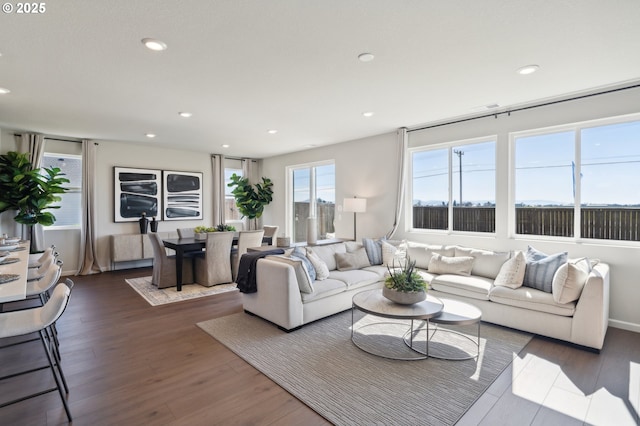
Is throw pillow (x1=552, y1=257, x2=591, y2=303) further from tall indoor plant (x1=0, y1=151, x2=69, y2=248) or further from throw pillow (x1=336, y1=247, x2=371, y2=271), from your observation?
tall indoor plant (x1=0, y1=151, x2=69, y2=248)

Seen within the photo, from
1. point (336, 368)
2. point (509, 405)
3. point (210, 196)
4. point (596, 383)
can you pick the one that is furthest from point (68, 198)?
point (596, 383)

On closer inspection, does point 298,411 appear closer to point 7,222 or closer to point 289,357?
point 289,357

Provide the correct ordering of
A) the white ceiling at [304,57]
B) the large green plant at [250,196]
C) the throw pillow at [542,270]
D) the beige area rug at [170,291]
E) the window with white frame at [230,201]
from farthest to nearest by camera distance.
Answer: the window with white frame at [230,201]
the large green plant at [250,196]
the beige area rug at [170,291]
the throw pillow at [542,270]
the white ceiling at [304,57]

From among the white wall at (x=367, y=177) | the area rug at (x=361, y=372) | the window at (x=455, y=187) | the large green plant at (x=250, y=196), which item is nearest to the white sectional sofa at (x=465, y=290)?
the area rug at (x=361, y=372)

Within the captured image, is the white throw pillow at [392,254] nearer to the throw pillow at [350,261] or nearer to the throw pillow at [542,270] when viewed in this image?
the throw pillow at [350,261]

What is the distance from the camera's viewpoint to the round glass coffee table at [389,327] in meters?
2.85

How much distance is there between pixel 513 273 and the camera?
3643 mm

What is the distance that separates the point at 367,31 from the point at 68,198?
267 inches

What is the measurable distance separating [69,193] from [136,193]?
116 centimetres

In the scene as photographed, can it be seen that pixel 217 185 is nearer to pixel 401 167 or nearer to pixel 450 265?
pixel 401 167

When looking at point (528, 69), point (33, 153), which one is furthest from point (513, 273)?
point (33, 153)

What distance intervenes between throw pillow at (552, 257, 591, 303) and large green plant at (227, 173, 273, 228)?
655cm

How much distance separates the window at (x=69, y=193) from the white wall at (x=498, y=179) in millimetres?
4516

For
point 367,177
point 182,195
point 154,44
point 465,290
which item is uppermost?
point 154,44
